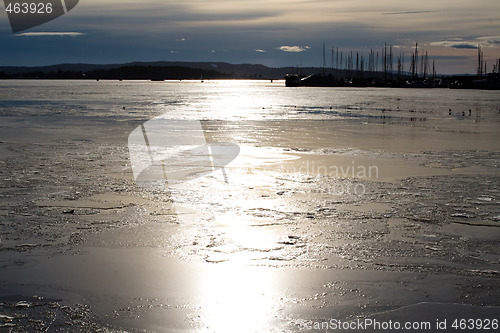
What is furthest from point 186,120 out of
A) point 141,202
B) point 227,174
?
point 141,202

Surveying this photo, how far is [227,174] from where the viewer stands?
32.5 feet

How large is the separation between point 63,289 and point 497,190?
6.57 metres

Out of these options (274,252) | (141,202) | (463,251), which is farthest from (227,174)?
(463,251)

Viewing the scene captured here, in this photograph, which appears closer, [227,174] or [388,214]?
[388,214]

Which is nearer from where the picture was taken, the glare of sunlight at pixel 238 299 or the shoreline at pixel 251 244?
the glare of sunlight at pixel 238 299

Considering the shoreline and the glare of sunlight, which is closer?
the glare of sunlight

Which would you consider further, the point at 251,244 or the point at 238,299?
the point at 251,244

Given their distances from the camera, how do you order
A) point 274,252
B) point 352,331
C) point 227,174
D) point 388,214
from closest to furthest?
point 352,331
point 274,252
point 388,214
point 227,174

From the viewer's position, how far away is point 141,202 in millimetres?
7816

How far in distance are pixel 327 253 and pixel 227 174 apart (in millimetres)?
4489

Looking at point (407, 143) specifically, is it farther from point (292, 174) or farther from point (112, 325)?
point (112, 325)

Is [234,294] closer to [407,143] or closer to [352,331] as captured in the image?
[352,331]

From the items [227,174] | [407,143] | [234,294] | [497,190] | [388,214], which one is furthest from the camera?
[407,143]

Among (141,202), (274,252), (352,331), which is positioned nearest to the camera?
(352,331)
